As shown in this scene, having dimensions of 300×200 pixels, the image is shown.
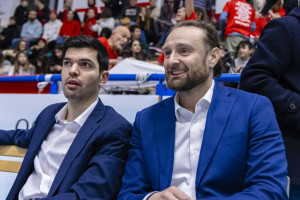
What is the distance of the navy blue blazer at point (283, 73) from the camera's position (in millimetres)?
1607

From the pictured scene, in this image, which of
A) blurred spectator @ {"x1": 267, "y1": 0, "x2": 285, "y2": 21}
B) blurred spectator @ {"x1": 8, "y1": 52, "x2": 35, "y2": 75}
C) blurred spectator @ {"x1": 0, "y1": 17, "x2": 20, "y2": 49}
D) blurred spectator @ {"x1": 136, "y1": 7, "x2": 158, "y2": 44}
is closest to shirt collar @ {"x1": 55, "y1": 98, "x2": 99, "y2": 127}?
blurred spectator @ {"x1": 267, "y1": 0, "x2": 285, "y2": 21}

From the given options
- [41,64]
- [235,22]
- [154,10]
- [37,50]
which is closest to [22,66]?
[41,64]

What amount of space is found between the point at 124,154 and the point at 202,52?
63 cm

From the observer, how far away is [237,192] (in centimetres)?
146

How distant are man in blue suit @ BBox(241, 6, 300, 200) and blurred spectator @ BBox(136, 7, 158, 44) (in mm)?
5988

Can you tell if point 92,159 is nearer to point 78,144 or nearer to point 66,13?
point 78,144

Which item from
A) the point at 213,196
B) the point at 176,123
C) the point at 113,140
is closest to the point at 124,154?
the point at 113,140

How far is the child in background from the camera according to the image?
15.4 feet

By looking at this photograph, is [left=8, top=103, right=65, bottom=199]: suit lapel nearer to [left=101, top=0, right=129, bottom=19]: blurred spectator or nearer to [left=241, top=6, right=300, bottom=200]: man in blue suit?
[left=241, top=6, right=300, bottom=200]: man in blue suit

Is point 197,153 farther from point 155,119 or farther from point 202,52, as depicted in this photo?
point 202,52

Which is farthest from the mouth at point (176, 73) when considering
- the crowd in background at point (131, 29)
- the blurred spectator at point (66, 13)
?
the blurred spectator at point (66, 13)

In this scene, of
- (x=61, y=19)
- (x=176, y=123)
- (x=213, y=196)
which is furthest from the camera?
(x=61, y=19)

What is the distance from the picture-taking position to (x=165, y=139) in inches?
64.5

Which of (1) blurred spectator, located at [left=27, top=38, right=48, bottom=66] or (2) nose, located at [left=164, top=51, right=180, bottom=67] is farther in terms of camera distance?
(1) blurred spectator, located at [left=27, top=38, right=48, bottom=66]
